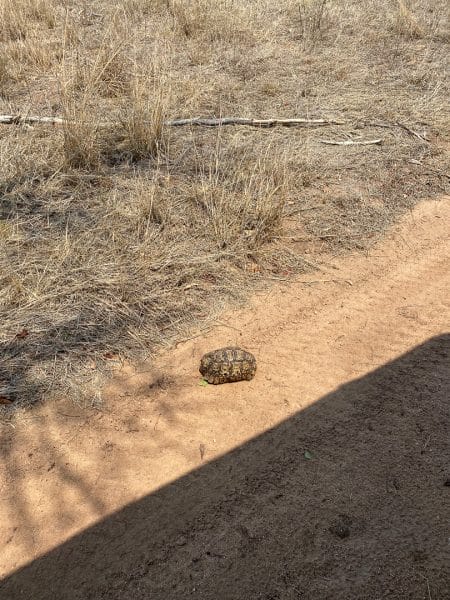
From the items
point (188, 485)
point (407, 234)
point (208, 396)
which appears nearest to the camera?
point (188, 485)

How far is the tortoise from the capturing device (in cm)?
327

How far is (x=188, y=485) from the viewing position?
278 centimetres

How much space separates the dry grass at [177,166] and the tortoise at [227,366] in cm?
45

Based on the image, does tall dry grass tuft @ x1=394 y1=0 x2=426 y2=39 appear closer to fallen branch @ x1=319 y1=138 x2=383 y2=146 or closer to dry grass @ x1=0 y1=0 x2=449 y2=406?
dry grass @ x1=0 y1=0 x2=449 y2=406

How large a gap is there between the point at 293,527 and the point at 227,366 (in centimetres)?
101

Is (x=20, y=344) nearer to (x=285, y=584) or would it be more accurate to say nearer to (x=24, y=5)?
(x=285, y=584)

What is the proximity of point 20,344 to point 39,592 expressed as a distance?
1.59 m

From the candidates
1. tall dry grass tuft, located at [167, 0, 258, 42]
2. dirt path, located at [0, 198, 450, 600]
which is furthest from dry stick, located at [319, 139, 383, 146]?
tall dry grass tuft, located at [167, 0, 258, 42]

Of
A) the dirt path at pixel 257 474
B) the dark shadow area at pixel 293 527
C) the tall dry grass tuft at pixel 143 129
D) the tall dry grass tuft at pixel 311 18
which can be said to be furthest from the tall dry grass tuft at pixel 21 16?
the dark shadow area at pixel 293 527

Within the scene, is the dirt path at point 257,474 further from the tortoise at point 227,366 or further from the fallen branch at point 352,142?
the fallen branch at point 352,142

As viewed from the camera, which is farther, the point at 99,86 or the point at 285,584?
the point at 99,86

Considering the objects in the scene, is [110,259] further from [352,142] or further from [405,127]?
[405,127]

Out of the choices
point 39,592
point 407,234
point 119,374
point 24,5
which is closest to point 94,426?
point 119,374

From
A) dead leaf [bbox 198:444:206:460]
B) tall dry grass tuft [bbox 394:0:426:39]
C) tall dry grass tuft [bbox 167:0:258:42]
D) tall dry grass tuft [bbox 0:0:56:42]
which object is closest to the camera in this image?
dead leaf [bbox 198:444:206:460]
